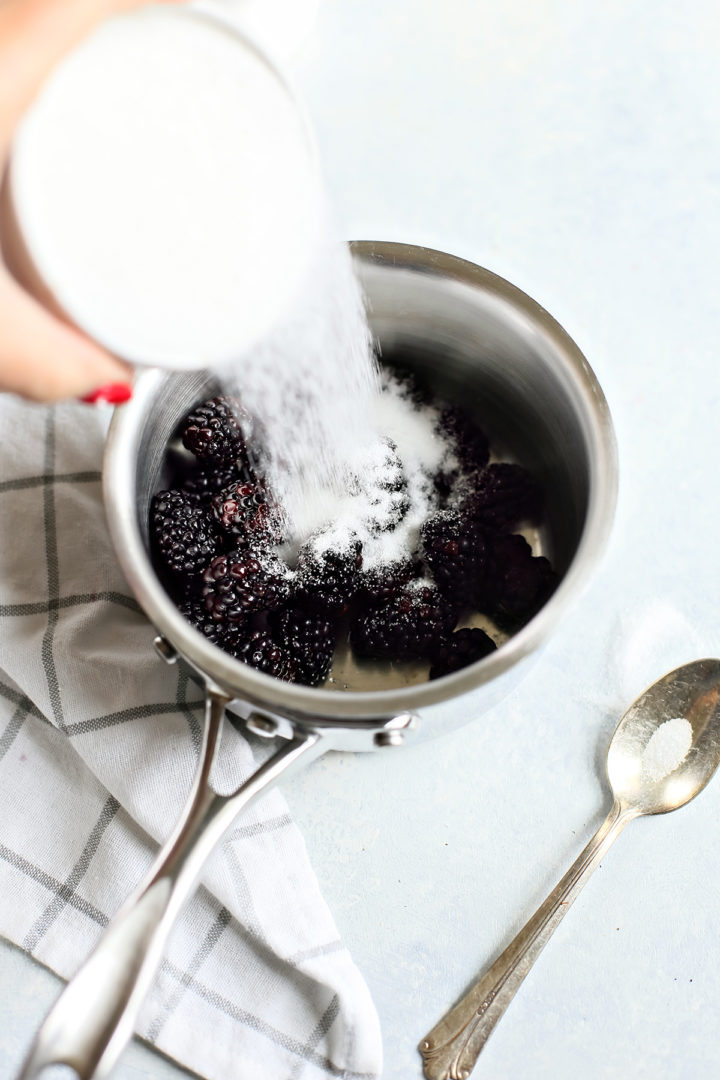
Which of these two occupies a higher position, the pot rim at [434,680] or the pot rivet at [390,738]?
the pot rim at [434,680]

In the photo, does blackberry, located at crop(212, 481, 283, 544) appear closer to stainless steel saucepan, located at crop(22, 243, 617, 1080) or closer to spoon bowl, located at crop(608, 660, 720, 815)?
stainless steel saucepan, located at crop(22, 243, 617, 1080)

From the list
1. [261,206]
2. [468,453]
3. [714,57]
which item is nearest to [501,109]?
[714,57]

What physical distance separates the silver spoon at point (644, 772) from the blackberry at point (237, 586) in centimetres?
38

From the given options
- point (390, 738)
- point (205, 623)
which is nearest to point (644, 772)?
point (390, 738)

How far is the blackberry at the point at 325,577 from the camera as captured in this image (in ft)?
2.73

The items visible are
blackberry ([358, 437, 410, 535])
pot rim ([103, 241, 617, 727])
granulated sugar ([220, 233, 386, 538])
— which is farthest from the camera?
blackberry ([358, 437, 410, 535])

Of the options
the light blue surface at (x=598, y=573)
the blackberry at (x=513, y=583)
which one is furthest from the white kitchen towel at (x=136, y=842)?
the blackberry at (x=513, y=583)

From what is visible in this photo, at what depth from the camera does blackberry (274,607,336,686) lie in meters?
0.81

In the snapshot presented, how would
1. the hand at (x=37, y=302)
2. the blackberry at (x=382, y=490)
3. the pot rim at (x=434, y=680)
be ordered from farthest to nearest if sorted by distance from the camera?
the blackberry at (x=382, y=490)
the pot rim at (x=434, y=680)
the hand at (x=37, y=302)

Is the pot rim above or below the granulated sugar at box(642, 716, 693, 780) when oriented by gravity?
above

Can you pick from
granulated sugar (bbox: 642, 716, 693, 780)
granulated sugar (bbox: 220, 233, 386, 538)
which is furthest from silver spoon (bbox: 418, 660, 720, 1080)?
granulated sugar (bbox: 220, 233, 386, 538)

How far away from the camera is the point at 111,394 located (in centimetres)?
64

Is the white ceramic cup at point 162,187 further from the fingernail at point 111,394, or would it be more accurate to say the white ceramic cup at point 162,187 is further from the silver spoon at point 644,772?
the silver spoon at point 644,772

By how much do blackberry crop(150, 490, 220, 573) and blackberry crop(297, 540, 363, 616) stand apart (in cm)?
8
